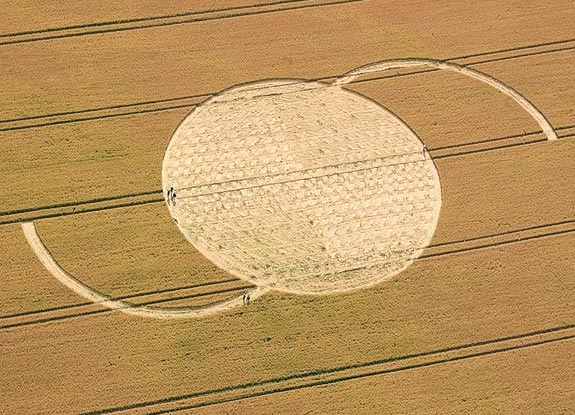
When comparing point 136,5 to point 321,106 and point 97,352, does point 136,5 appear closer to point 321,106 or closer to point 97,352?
point 321,106

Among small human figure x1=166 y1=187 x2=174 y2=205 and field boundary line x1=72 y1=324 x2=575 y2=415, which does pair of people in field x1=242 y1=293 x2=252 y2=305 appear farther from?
small human figure x1=166 y1=187 x2=174 y2=205

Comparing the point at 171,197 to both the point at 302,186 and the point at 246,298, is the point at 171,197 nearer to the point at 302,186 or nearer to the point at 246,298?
the point at 246,298

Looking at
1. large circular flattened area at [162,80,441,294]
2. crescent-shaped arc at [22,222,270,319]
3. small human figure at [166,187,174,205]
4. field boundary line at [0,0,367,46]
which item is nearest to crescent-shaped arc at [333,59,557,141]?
large circular flattened area at [162,80,441,294]

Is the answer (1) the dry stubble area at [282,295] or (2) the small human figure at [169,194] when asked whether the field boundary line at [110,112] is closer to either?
(1) the dry stubble area at [282,295]

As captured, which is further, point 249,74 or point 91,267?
point 249,74

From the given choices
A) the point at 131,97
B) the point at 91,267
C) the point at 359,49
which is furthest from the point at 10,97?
the point at 359,49
